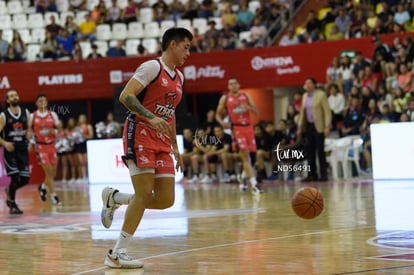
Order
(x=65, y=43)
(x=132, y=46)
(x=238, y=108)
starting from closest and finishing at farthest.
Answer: (x=238, y=108) < (x=65, y=43) < (x=132, y=46)

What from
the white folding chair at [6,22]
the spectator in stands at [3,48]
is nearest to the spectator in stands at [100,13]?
the white folding chair at [6,22]

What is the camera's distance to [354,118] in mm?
24094

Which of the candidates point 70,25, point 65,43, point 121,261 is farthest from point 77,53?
point 121,261

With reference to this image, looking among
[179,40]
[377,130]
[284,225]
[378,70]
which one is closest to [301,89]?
[378,70]

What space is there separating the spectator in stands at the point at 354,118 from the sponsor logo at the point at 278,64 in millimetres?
4151

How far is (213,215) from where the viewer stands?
575 inches

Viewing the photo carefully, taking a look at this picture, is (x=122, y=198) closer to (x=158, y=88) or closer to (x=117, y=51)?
(x=158, y=88)

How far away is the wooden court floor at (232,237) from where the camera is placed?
29.1ft

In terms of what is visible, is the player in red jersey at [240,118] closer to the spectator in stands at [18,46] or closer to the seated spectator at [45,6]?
the spectator in stands at [18,46]

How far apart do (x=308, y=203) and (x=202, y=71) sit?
1853cm

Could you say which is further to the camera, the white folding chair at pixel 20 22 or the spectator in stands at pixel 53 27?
the white folding chair at pixel 20 22

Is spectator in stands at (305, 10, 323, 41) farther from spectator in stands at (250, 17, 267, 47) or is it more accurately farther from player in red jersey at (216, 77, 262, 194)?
player in red jersey at (216, 77, 262, 194)

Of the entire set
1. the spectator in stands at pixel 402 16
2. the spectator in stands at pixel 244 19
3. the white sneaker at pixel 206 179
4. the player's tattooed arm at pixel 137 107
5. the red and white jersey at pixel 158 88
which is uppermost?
the spectator in stands at pixel 244 19

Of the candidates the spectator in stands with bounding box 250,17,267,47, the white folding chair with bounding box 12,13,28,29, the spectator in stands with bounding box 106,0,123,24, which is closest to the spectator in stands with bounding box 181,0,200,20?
the spectator in stands with bounding box 106,0,123,24
